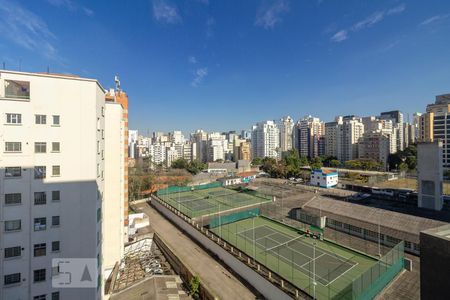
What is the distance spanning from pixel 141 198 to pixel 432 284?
36222 millimetres

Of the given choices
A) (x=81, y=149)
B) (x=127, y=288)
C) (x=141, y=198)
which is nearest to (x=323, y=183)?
(x=141, y=198)

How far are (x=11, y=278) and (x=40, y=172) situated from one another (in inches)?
178

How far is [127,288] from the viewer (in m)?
13.3

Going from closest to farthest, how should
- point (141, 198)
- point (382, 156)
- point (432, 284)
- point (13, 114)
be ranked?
1. point (432, 284)
2. point (13, 114)
3. point (141, 198)
4. point (382, 156)

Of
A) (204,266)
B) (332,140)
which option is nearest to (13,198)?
(204,266)

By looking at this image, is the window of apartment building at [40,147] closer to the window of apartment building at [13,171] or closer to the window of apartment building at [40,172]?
the window of apartment building at [40,172]

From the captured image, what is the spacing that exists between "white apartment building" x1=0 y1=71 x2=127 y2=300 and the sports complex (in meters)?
10.5

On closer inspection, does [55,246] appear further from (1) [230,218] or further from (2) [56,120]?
(1) [230,218]

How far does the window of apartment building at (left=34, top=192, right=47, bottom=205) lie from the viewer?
9.69m

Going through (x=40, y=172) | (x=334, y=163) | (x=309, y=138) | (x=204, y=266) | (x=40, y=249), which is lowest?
(x=204, y=266)

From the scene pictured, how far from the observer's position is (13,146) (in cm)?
938

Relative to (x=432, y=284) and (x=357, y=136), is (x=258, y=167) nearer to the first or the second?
(x=357, y=136)

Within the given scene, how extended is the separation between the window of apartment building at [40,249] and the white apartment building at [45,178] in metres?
0.04

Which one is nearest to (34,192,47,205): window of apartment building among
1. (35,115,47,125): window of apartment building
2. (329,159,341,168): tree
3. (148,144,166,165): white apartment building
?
(35,115,47,125): window of apartment building
